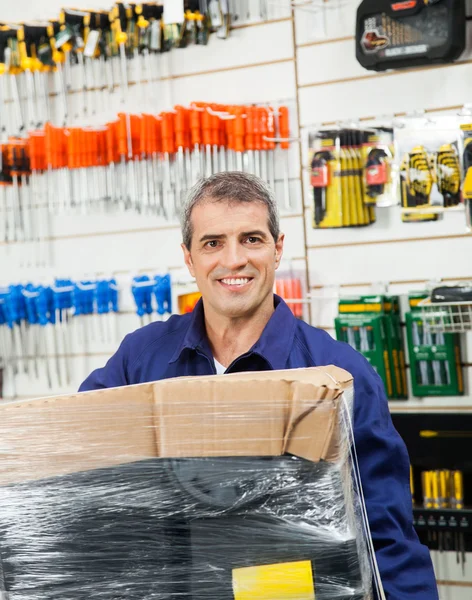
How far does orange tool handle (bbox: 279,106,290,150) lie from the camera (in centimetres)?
358

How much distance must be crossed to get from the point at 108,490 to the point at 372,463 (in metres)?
0.57

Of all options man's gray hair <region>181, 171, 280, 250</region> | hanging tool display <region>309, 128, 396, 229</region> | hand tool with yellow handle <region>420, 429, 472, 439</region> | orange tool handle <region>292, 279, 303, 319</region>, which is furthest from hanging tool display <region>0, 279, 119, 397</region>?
man's gray hair <region>181, 171, 280, 250</region>

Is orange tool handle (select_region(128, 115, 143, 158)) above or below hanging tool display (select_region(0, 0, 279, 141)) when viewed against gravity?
below

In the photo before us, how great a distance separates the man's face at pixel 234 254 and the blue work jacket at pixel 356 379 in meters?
0.07

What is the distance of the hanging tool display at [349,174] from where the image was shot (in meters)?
3.30

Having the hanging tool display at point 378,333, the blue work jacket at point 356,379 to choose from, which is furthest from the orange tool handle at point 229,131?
the blue work jacket at point 356,379

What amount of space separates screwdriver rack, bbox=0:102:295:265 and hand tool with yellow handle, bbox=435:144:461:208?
67cm

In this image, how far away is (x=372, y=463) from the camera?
1.62 m

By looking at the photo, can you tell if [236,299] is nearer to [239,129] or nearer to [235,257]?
[235,257]

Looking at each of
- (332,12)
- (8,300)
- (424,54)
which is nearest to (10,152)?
(8,300)

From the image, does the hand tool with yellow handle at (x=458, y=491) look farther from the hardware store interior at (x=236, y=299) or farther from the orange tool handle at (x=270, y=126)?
the orange tool handle at (x=270, y=126)

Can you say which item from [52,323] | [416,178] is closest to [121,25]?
[52,323]

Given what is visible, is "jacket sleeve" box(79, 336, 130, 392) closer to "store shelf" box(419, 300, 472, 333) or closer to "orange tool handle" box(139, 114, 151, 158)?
"store shelf" box(419, 300, 472, 333)

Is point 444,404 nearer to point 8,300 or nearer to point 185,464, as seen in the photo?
point 8,300
